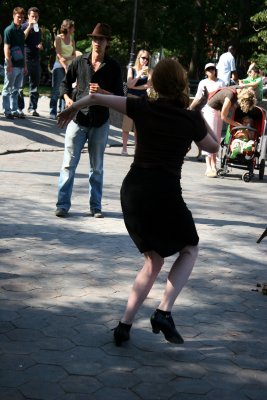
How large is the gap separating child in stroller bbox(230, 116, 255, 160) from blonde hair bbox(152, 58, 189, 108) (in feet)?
26.4

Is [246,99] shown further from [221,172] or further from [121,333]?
[121,333]

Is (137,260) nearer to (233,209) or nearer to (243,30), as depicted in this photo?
(233,209)

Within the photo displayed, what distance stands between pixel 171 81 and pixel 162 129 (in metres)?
0.29

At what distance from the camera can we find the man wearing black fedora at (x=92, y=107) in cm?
847

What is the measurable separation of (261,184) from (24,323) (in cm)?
776

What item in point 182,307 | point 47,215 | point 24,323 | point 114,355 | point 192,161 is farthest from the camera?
point 192,161

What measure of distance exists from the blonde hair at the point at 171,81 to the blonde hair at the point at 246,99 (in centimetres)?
803

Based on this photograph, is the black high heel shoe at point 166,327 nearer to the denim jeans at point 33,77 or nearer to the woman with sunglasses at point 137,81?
the woman with sunglasses at point 137,81

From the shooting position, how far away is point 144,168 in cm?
501

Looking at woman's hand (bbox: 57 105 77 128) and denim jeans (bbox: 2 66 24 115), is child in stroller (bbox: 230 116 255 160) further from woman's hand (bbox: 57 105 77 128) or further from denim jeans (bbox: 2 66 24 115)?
woman's hand (bbox: 57 105 77 128)

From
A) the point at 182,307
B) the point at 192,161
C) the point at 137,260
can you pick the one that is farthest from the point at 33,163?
the point at 182,307

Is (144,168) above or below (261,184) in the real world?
above

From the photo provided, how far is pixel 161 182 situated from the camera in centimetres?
498

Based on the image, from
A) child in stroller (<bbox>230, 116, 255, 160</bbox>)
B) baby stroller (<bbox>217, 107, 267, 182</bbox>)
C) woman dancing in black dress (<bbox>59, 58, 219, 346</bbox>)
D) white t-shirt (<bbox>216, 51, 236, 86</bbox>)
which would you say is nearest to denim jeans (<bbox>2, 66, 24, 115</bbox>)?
baby stroller (<bbox>217, 107, 267, 182</bbox>)
